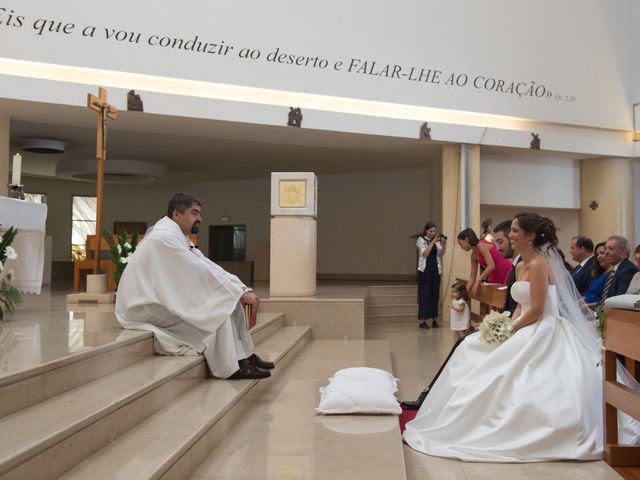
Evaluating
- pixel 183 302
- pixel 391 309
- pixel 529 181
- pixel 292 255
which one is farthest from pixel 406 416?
pixel 529 181

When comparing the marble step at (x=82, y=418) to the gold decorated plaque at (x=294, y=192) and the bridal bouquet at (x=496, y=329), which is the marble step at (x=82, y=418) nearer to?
the bridal bouquet at (x=496, y=329)

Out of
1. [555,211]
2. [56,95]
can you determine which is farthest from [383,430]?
[555,211]

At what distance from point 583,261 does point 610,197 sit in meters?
7.25

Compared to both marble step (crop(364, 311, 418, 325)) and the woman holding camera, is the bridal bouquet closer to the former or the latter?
the woman holding camera

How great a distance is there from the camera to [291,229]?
8.97m

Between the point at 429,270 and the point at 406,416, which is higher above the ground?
the point at 429,270

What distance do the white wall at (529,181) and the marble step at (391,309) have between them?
250 centimetres

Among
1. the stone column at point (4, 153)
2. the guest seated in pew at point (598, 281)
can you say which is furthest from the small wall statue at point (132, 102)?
the guest seated in pew at point (598, 281)

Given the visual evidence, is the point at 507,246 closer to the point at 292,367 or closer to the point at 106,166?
the point at 292,367

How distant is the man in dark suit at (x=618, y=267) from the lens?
507 centimetres

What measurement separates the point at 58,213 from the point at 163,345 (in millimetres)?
14788

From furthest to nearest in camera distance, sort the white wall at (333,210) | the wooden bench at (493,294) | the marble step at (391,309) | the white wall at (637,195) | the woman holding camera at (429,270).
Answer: the white wall at (333,210), the white wall at (637,195), the marble step at (391,309), the woman holding camera at (429,270), the wooden bench at (493,294)

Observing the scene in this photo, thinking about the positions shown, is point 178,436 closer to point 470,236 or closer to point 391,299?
point 470,236

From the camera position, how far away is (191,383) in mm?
4285
